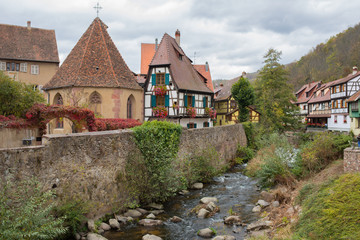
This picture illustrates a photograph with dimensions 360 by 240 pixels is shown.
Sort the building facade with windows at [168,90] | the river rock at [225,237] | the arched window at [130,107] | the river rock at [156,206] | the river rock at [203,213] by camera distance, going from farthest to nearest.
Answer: the building facade with windows at [168,90], the arched window at [130,107], the river rock at [156,206], the river rock at [203,213], the river rock at [225,237]

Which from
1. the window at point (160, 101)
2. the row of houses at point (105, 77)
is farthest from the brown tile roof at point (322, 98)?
the window at point (160, 101)

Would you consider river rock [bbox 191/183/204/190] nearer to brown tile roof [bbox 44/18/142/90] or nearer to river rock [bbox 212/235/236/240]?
river rock [bbox 212/235/236/240]

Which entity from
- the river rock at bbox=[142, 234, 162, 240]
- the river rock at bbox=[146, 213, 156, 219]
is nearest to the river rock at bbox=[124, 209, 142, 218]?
the river rock at bbox=[146, 213, 156, 219]

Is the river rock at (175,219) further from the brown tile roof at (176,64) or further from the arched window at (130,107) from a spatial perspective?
the brown tile roof at (176,64)

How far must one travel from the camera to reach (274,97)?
3422 cm

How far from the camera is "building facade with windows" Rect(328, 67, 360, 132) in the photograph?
4044 cm

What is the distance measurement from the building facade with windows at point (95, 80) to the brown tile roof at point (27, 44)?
1085 cm

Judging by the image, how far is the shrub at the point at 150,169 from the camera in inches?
451

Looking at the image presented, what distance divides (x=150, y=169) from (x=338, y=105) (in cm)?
4011

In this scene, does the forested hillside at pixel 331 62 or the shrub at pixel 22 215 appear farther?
the forested hillside at pixel 331 62

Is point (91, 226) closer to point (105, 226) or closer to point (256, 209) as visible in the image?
point (105, 226)

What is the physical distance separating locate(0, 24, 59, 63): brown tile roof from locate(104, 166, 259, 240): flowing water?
1016 inches

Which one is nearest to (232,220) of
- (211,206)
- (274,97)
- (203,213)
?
(203,213)

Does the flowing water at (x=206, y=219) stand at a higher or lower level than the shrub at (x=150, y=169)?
lower
